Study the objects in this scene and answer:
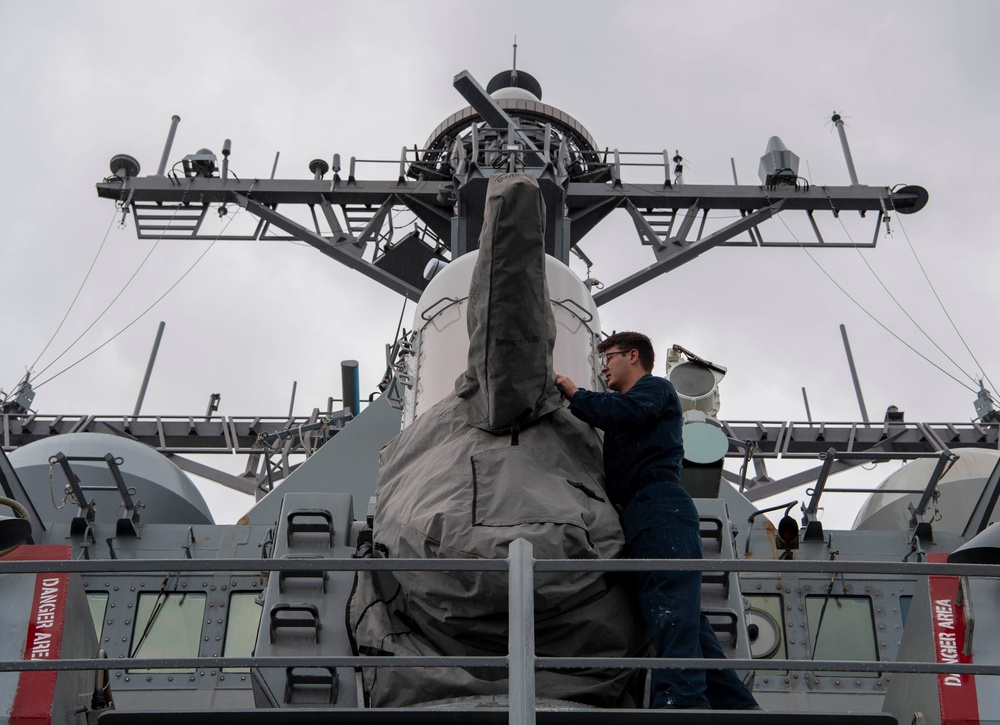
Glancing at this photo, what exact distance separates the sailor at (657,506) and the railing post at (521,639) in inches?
31.6

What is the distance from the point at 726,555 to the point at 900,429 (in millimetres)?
10767

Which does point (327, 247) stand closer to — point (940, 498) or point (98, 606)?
point (98, 606)

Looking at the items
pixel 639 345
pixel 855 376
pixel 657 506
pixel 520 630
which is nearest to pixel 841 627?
pixel 639 345

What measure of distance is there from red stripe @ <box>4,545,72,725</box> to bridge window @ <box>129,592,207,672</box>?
2804mm

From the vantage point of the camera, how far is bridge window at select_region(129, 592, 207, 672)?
732 centimetres

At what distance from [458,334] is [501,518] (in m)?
1.83

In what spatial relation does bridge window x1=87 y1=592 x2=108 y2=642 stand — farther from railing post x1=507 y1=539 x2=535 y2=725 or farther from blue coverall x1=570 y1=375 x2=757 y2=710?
railing post x1=507 y1=539 x2=535 y2=725

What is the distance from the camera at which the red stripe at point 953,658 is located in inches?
173

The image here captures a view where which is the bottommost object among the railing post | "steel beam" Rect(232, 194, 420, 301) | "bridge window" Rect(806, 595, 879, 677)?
the railing post

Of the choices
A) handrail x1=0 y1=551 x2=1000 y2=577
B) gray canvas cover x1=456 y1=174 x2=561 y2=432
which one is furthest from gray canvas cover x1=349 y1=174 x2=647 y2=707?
handrail x1=0 y1=551 x2=1000 y2=577

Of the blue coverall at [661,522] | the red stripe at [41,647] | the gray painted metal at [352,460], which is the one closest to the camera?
the blue coverall at [661,522]

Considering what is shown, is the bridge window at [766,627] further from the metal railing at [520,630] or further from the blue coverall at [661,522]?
the metal railing at [520,630]

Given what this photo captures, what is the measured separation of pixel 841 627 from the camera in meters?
7.62

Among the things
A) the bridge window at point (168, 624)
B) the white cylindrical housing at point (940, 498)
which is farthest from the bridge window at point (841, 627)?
the bridge window at point (168, 624)
